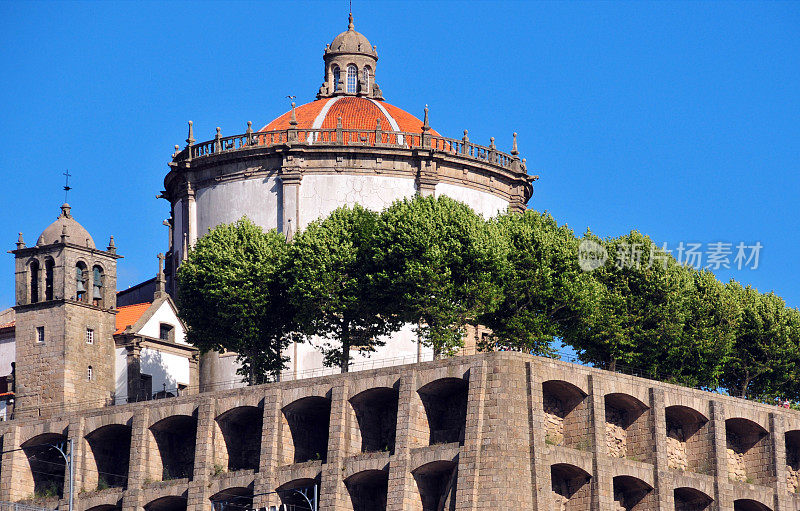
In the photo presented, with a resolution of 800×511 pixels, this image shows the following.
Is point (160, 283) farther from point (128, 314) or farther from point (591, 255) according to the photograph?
point (591, 255)

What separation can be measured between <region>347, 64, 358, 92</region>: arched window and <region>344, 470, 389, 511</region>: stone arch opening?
153 feet

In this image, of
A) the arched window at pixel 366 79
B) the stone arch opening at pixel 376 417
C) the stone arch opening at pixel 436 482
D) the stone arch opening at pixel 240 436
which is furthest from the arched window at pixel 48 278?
the arched window at pixel 366 79

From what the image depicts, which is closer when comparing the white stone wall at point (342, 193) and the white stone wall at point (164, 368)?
the white stone wall at point (164, 368)

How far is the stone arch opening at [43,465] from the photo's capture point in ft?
389

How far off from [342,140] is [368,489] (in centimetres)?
3205

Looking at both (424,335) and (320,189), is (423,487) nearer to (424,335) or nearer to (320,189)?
(424,335)

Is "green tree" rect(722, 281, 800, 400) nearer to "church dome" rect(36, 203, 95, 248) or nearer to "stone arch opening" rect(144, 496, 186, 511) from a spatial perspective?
"stone arch opening" rect(144, 496, 186, 511)

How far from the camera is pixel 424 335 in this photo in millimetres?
114312

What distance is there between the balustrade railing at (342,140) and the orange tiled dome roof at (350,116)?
1877mm

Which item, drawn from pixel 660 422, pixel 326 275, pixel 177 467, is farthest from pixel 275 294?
pixel 660 422

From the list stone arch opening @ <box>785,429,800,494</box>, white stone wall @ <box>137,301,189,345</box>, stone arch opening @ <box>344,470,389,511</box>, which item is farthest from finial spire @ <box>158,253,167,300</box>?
stone arch opening @ <box>785,429,800,494</box>

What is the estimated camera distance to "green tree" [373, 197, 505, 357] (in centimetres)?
11288

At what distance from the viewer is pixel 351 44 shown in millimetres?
148000

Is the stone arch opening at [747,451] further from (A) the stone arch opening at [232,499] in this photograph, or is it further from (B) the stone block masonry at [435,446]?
(A) the stone arch opening at [232,499]
